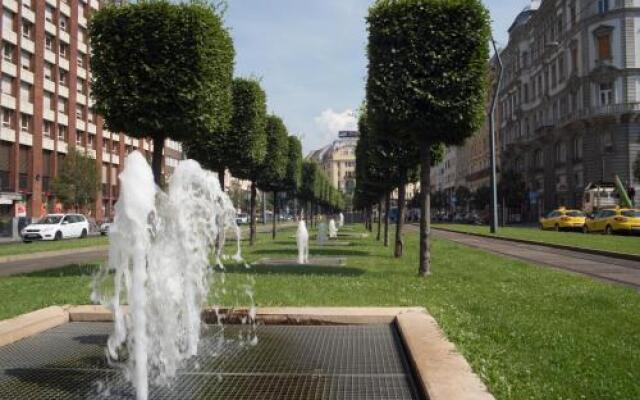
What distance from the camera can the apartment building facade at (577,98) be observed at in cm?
5053

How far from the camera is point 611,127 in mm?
51312

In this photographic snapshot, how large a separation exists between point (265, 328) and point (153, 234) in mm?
1832

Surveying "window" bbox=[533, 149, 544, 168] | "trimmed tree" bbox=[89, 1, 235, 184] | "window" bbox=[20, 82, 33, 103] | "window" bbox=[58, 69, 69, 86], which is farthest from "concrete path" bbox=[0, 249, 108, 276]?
Result: "window" bbox=[533, 149, 544, 168]

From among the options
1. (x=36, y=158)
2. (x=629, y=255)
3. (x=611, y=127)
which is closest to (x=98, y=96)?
(x=629, y=255)

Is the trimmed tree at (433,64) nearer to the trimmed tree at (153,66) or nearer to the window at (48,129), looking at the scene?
the trimmed tree at (153,66)

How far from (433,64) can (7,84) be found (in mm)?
44379

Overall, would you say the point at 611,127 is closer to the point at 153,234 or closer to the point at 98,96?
the point at 98,96

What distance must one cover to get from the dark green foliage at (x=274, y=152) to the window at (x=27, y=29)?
2942cm

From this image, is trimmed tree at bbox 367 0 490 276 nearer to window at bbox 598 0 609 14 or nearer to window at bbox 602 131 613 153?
window at bbox 602 131 613 153

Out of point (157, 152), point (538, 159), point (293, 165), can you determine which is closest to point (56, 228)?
point (293, 165)

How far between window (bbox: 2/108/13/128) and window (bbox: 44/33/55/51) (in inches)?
328

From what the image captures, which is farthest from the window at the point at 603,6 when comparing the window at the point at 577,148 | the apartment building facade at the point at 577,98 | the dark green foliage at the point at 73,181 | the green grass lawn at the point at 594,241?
the dark green foliage at the point at 73,181

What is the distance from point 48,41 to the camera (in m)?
53.8

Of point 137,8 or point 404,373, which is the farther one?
point 137,8
